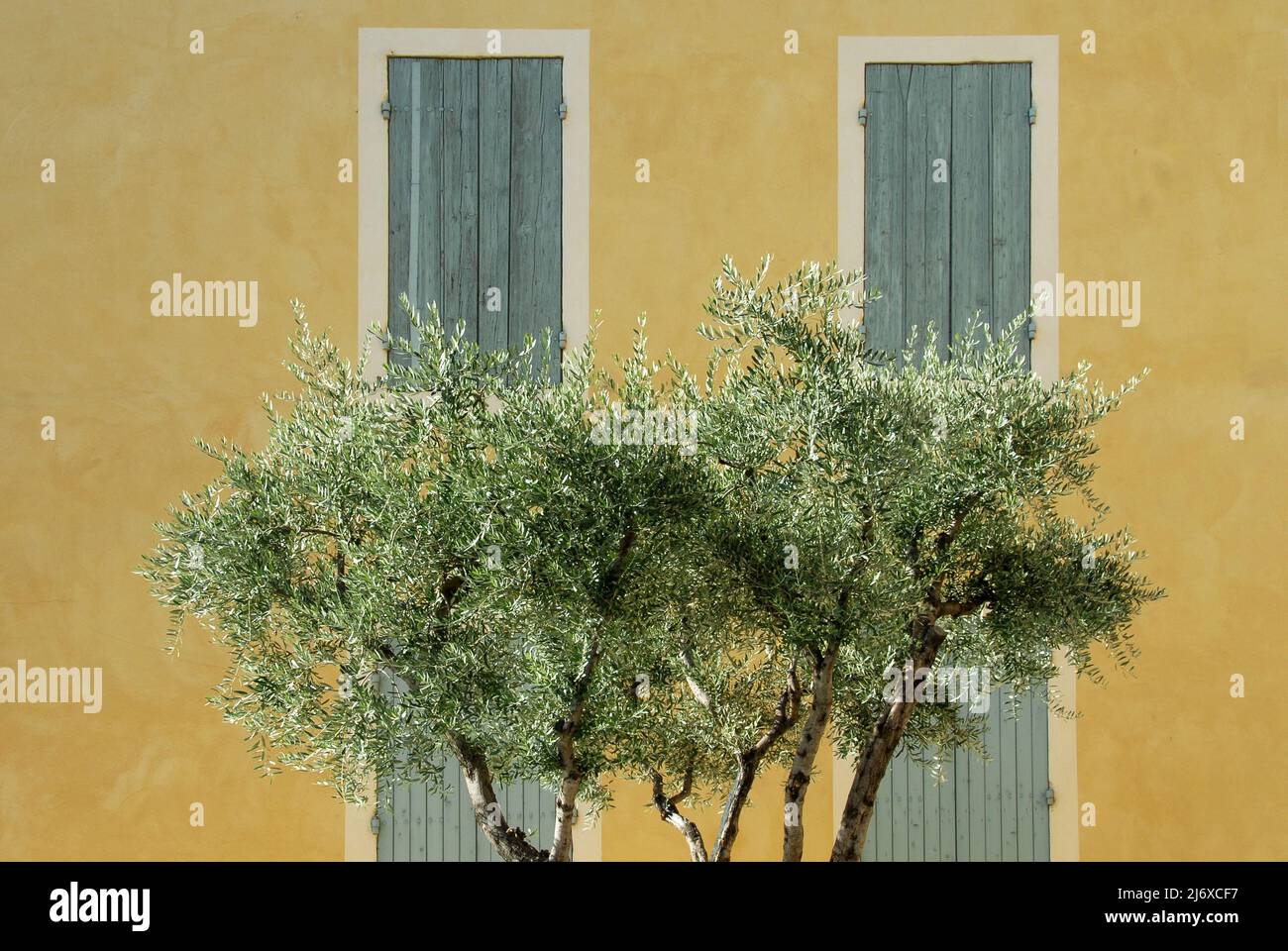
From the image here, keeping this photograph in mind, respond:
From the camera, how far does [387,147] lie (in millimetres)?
8438

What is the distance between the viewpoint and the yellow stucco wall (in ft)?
27.1

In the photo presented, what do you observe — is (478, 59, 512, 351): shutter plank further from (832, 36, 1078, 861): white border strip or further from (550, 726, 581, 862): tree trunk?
(550, 726, 581, 862): tree trunk

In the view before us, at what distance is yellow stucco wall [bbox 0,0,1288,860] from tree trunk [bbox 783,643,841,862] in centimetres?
324

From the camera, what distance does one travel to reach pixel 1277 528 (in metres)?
8.34

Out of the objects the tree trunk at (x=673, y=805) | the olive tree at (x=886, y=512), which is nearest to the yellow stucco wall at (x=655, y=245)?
the tree trunk at (x=673, y=805)

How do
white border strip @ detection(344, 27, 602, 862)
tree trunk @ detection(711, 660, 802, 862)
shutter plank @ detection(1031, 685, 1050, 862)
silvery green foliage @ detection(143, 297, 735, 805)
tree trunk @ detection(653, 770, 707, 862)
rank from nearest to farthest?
silvery green foliage @ detection(143, 297, 735, 805) < tree trunk @ detection(711, 660, 802, 862) < tree trunk @ detection(653, 770, 707, 862) < shutter plank @ detection(1031, 685, 1050, 862) < white border strip @ detection(344, 27, 602, 862)

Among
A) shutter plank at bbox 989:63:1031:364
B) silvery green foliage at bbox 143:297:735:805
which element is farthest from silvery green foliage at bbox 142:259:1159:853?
shutter plank at bbox 989:63:1031:364

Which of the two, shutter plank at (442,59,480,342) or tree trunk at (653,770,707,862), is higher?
shutter plank at (442,59,480,342)

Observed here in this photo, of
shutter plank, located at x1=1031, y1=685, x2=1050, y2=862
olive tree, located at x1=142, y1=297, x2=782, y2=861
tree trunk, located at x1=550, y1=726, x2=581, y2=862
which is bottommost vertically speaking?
shutter plank, located at x1=1031, y1=685, x2=1050, y2=862

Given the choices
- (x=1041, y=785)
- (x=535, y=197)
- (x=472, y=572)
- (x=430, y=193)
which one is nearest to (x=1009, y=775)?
(x=1041, y=785)

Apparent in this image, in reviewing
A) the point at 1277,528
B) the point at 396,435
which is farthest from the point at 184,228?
the point at 1277,528

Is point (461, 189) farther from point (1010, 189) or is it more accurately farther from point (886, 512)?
point (886, 512)

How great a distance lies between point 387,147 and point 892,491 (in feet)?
16.7

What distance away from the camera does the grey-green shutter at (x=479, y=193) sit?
841 cm
